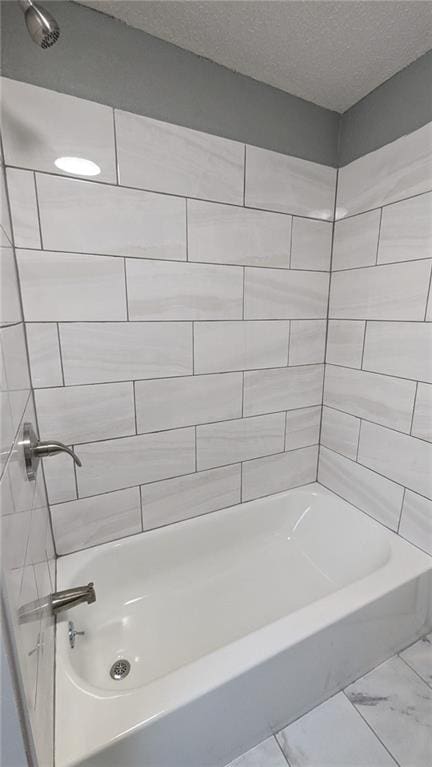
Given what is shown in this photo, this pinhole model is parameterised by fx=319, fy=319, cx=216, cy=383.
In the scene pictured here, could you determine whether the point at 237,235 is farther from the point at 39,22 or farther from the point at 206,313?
the point at 39,22

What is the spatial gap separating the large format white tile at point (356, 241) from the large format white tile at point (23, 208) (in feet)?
3.90

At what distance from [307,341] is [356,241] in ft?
1.51

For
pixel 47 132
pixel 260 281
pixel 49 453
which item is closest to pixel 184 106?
pixel 47 132

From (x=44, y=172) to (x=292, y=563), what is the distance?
180 cm

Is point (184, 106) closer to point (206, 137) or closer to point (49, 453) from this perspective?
point (206, 137)

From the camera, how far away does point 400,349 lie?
122cm

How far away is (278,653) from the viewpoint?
0.86 m

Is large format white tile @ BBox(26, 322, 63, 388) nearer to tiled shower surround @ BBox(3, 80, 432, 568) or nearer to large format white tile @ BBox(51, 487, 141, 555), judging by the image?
tiled shower surround @ BBox(3, 80, 432, 568)

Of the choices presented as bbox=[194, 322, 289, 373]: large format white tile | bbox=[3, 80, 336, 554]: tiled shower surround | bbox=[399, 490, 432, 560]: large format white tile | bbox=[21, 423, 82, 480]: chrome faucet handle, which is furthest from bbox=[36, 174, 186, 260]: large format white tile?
bbox=[399, 490, 432, 560]: large format white tile

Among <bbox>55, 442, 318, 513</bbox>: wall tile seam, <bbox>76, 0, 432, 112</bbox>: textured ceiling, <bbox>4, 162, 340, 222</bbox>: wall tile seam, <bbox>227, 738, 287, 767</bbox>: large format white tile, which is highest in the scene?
<bbox>76, 0, 432, 112</bbox>: textured ceiling

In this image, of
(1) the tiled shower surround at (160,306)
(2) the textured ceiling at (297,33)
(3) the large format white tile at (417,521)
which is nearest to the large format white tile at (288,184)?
(1) the tiled shower surround at (160,306)

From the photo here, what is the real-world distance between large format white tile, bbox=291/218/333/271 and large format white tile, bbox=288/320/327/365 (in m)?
0.25

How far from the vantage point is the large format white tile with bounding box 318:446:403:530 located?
1.31 metres

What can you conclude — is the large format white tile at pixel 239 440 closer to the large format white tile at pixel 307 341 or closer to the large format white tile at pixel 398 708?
the large format white tile at pixel 307 341
